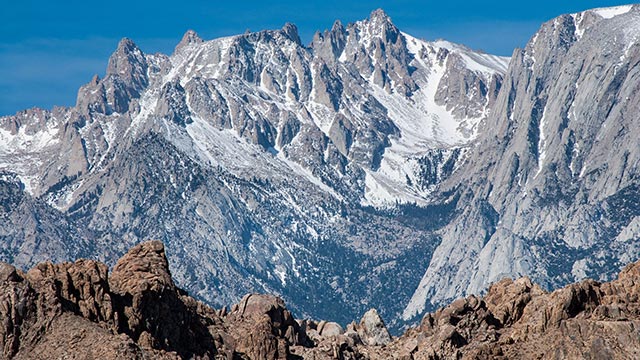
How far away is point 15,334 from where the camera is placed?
63.6 meters

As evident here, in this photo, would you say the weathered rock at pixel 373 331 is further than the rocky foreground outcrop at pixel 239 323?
Yes

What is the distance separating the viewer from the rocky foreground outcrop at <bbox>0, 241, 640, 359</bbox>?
212 ft

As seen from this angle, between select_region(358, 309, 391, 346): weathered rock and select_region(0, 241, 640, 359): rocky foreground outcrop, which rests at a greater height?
select_region(358, 309, 391, 346): weathered rock

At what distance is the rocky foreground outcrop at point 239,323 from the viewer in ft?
212

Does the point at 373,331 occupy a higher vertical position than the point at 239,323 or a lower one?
higher

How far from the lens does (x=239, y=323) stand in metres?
87.5

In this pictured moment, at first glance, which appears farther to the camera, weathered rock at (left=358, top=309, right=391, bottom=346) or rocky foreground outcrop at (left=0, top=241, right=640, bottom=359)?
weathered rock at (left=358, top=309, right=391, bottom=346)

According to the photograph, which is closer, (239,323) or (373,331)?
(239,323)

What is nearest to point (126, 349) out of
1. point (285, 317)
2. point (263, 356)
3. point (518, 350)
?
point (263, 356)

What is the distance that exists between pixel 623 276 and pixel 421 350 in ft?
49.9

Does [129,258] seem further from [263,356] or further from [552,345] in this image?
[552,345]

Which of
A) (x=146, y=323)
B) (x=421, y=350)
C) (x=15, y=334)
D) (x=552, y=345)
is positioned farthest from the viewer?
(x=421, y=350)

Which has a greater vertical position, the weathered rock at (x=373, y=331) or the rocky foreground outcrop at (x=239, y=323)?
the weathered rock at (x=373, y=331)

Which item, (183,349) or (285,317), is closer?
(183,349)
